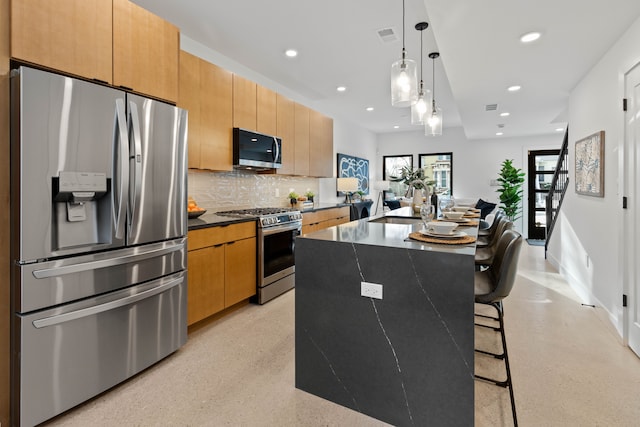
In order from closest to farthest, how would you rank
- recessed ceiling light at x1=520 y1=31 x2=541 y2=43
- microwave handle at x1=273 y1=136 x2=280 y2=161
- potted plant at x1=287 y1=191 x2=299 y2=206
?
recessed ceiling light at x1=520 y1=31 x2=541 y2=43 < microwave handle at x1=273 y1=136 x2=280 y2=161 < potted plant at x1=287 y1=191 x2=299 y2=206

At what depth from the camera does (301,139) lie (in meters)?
4.70

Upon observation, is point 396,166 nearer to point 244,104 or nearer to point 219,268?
point 244,104

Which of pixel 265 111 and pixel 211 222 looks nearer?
pixel 211 222

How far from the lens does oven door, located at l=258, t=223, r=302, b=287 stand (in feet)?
11.1

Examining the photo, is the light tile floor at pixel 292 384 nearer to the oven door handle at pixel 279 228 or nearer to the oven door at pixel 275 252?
the oven door at pixel 275 252

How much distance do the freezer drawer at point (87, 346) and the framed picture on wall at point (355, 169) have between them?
502cm

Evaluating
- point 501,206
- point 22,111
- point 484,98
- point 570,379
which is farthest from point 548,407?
point 501,206

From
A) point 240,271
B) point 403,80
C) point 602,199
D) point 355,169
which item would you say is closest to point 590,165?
point 602,199

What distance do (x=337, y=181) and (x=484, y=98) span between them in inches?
116

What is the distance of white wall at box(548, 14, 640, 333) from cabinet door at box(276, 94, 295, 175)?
337cm

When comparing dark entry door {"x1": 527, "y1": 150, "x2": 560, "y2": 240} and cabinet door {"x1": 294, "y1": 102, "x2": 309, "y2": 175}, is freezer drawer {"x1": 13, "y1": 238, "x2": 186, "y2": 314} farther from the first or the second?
dark entry door {"x1": 527, "y1": 150, "x2": 560, "y2": 240}

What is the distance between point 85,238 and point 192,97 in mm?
1726

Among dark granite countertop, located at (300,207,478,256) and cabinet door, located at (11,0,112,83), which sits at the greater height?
cabinet door, located at (11,0,112,83)

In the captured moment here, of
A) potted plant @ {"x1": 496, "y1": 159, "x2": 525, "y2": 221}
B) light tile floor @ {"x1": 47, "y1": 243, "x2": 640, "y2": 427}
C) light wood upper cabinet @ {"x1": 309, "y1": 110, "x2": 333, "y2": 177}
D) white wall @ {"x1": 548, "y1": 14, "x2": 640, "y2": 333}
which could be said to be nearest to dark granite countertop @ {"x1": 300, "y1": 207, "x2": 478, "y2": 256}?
light tile floor @ {"x1": 47, "y1": 243, "x2": 640, "y2": 427}
